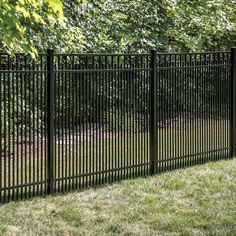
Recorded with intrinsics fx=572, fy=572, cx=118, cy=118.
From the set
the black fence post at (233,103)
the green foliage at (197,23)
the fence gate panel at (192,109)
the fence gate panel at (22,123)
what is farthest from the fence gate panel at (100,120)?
the green foliage at (197,23)

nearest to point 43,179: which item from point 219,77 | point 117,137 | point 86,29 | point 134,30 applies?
point 117,137

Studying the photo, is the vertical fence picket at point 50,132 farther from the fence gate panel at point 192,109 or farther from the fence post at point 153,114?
the fence gate panel at point 192,109

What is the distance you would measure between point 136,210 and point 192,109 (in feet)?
11.7

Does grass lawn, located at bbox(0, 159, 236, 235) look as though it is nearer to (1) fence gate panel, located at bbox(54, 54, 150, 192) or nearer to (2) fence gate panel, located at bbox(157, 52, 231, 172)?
(1) fence gate panel, located at bbox(54, 54, 150, 192)

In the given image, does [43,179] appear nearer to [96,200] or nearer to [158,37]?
[96,200]

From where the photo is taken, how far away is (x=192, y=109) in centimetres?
1009

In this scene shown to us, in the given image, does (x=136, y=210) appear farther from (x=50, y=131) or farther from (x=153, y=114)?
(x=153, y=114)

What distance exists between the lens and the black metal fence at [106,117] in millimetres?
7507

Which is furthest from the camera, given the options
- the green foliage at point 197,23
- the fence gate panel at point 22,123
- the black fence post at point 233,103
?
the green foliage at point 197,23

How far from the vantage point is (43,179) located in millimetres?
7828

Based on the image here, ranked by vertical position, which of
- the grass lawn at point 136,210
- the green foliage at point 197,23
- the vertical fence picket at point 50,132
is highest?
the green foliage at point 197,23

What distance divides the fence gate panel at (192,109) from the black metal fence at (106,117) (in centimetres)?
2

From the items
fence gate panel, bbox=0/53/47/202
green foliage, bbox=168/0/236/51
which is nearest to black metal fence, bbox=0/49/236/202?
fence gate panel, bbox=0/53/47/202

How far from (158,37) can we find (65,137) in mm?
10929
